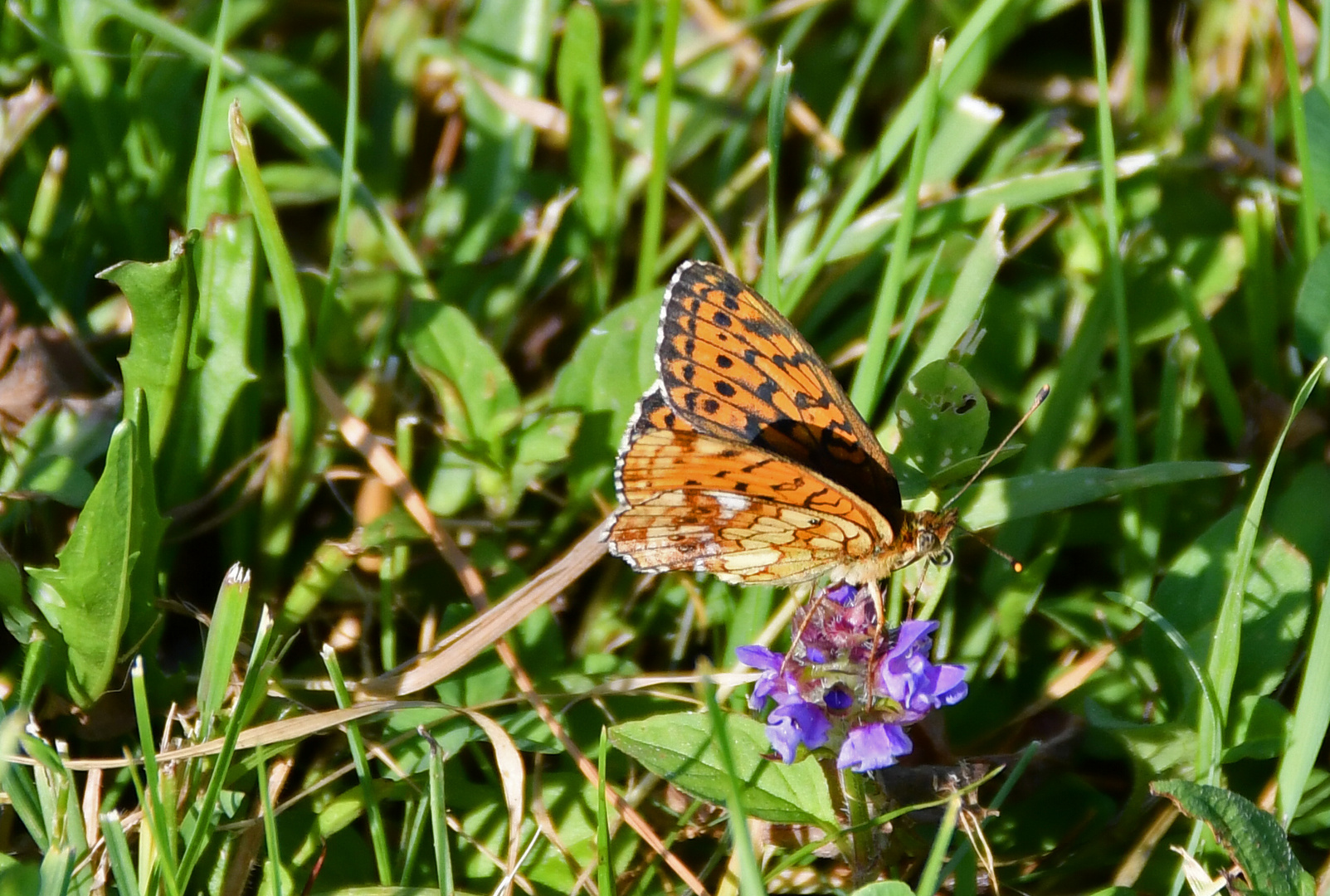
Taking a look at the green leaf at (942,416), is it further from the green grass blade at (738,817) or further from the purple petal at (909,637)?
the green grass blade at (738,817)

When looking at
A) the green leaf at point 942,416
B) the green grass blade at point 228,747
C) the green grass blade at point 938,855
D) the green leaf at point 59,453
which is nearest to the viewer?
the green grass blade at point 938,855

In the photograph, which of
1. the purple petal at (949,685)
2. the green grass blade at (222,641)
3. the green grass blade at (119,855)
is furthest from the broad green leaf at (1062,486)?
the green grass blade at (119,855)

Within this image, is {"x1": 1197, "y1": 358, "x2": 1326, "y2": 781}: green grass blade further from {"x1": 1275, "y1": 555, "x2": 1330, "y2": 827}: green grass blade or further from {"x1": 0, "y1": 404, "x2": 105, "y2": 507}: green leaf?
{"x1": 0, "y1": 404, "x2": 105, "y2": 507}: green leaf

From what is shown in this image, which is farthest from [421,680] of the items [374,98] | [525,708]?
[374,98]

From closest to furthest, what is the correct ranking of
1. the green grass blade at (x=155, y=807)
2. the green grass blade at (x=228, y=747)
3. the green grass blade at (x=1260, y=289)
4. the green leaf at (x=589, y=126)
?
the green grass blade at (x=155, y=807) < the green grass blade at (x=228, y=747) < the green grass blade at (x=1260, y=289) < the green leaf at (x=589, y=126)

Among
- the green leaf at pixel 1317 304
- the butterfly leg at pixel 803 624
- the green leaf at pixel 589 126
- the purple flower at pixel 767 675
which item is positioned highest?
the green leaf at pixel 589 126

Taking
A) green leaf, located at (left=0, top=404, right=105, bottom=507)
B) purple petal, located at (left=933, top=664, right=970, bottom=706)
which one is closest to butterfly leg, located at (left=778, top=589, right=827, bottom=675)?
purple petal, located at (left=933, top=664, right=970, bottom=706)

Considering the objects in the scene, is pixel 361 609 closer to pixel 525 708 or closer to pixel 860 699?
pixel 525 708
